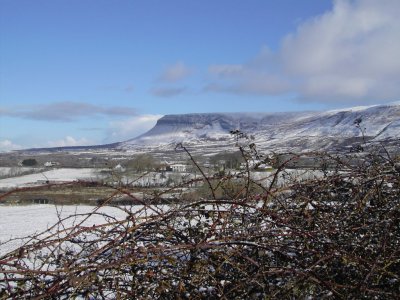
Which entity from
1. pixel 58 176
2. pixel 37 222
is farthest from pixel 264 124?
pixel 37 222

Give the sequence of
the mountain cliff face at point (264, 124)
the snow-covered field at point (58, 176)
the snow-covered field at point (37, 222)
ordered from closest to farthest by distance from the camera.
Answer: the snow-covered field at point (58, 176) < the snow-covered field at point (37, 222) < the mountain cliff face at point (264, 124)

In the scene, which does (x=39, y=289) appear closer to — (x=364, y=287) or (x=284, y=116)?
(x=364, y=287)

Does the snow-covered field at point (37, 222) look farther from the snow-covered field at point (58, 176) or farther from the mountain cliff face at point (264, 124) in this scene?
the mountain cliff face at point (264, 124)

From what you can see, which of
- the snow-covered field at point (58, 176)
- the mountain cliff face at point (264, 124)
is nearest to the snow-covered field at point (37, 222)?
the snow-covered field at point (58, 176)

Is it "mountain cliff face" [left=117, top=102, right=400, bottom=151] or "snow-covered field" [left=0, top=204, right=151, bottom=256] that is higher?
"mountain cliff face" [left=117, top=102, right=400, bottom=151]

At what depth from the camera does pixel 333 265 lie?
2084 mm

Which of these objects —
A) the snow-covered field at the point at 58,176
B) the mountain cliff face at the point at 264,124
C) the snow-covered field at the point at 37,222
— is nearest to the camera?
the snow-covered field at the point at 58,176

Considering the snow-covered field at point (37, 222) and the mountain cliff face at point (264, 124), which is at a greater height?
the mountain cliff face at point (264, 124)

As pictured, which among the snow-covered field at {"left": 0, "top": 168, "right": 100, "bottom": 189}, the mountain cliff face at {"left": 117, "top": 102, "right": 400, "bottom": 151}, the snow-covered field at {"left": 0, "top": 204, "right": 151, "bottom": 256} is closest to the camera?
the snow-covered field at {"left": 0, "top": 168, "right": 100, "bottom": 189}

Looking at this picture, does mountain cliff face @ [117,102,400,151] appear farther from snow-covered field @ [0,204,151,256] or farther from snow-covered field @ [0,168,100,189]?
snow-covered field @ [0,204,151,256]

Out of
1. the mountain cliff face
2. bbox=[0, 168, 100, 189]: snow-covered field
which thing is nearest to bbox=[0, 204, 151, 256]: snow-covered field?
bbox=[0, 168, 100, 189]: snow-covered field

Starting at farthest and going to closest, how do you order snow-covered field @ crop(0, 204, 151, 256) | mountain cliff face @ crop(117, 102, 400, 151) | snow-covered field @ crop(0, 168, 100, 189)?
mountain cliff face @ crop(117, 102, 400, 151), snow-covered field @ crop(0, 204, 151, 256), snow-covered field @ crop(0, 168, 100, 189)

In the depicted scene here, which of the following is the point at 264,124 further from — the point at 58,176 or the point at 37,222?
the point at 37,222

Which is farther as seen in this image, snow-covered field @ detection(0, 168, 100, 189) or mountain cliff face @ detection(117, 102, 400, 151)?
mountain cliff face @ detection(117, 102, 400, 151)
